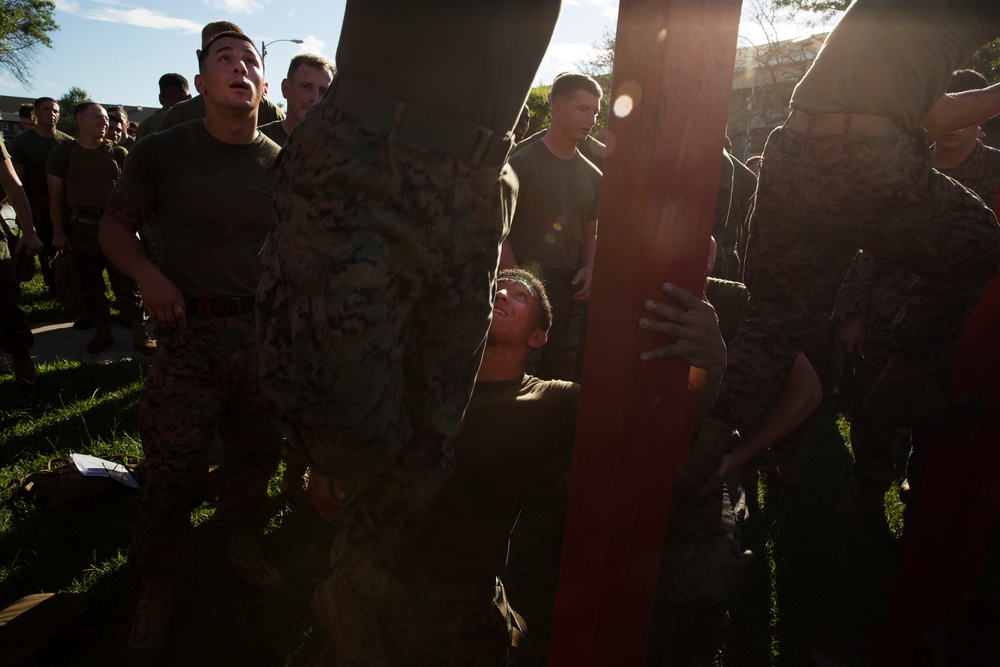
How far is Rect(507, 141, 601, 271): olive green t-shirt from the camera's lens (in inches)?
169

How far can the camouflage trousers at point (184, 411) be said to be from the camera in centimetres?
262

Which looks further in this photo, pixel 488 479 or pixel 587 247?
pixel 587 247

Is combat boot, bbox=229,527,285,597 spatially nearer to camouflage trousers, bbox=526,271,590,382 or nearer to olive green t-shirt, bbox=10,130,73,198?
camouflage trousers, bbox=526,271,590,382

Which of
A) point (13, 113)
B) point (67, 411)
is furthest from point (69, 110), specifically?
point (67, 411)

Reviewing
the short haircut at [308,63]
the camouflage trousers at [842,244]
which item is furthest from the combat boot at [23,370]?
the camouflage trousers at [842,244]

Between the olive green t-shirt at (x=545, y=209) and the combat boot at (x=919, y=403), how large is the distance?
2.26 metres

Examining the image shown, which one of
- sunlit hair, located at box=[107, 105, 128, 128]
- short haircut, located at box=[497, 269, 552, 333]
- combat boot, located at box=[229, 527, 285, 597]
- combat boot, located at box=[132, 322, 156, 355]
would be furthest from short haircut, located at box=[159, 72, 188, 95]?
short haircut, located at box=[497, 269, 552, 333]

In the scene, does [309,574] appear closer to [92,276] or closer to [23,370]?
[23,370]

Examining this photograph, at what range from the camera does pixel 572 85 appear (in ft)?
14.3

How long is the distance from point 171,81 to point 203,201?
4.62m

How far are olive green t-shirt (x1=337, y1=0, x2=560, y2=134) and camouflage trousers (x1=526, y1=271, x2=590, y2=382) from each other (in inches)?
116

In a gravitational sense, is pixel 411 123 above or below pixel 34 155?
above

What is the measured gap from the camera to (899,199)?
2197 mm

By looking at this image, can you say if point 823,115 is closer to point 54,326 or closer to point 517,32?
point 517,32
